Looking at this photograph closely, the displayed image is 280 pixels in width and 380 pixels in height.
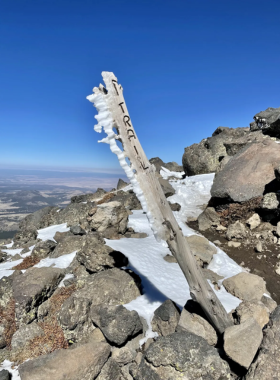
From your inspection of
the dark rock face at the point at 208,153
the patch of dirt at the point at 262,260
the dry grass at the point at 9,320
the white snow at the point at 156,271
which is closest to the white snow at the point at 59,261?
the white snow at the point at 156,271

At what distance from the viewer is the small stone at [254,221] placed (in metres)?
13.5

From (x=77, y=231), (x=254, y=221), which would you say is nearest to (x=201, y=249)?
(x=254, y=221)

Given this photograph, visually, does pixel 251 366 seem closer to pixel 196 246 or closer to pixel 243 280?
pixel 243 280

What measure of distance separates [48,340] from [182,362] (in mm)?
4790

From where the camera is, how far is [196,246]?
12281 mm

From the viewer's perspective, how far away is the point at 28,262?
1158cm

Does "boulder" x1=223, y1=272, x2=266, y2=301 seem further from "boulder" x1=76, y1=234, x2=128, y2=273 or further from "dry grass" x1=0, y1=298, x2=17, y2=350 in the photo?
"dry grass" x1=0, y1=298, x2=17, y2=350

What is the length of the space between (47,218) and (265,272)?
→ 18.1 m

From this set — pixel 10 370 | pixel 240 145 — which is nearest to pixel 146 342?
pixel 10 370

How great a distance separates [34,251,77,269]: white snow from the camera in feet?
35.2

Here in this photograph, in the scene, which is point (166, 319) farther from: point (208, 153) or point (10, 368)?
point (208, 153)

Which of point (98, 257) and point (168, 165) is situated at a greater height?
point (168, 165)

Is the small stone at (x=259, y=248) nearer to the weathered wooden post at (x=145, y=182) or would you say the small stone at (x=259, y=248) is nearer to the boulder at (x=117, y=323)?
the weathered wooden post at (x=145, y=182)

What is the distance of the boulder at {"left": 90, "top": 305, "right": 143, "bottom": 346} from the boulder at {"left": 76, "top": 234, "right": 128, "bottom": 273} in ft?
7.71
